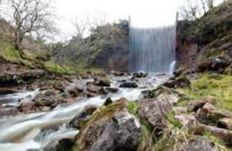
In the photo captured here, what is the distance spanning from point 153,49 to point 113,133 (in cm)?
3543

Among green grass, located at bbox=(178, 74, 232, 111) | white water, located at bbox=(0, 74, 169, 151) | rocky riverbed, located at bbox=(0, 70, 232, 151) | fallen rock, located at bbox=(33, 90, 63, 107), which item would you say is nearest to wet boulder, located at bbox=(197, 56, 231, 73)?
green grass, located at bbox=(178, 74, 232, 111)

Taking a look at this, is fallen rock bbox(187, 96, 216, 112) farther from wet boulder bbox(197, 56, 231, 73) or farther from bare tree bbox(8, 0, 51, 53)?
bare tree bbox(8, 0, 51, 53)

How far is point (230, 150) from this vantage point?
16.3 ft

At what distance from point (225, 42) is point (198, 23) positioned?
10.5 m

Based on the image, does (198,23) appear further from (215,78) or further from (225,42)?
(215,78)

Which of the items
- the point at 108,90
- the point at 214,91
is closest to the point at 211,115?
the point at 214,91

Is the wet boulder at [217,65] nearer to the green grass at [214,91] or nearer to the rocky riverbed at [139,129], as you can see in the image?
the green grass at [214,91]

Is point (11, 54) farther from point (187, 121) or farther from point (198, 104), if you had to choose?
point (187, 121)

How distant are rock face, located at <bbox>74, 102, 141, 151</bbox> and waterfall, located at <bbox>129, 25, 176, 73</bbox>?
32.3 m

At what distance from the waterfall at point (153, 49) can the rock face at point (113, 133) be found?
1270 inches

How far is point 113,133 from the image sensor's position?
5695 millimetres

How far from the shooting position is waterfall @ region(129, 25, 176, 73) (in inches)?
1551

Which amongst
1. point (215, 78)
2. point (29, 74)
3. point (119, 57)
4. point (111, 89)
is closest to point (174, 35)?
point (119, 57)

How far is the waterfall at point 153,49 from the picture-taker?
3941 centimetres
